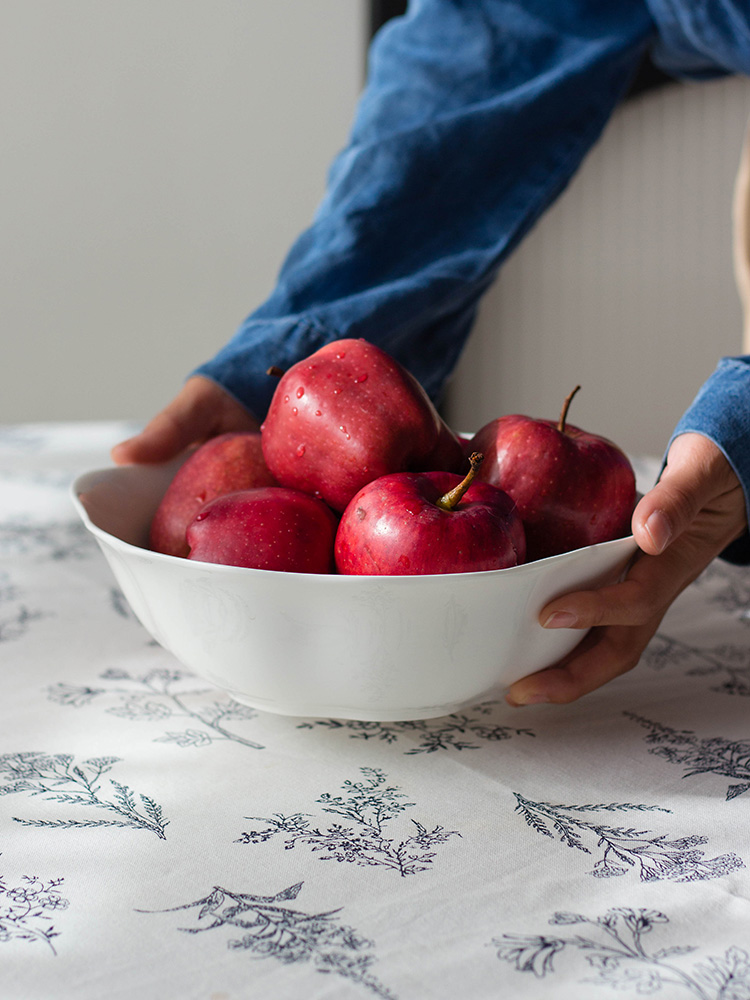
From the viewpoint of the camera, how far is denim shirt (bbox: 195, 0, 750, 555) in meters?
0.78

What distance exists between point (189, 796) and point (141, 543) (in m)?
0.20

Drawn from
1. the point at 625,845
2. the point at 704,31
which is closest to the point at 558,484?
the point at 625,845

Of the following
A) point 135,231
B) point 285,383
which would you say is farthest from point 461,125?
point 135,231

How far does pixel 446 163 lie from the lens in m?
0.84

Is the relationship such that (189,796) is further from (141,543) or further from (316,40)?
(316,40)

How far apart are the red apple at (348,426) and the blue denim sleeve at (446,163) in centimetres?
24

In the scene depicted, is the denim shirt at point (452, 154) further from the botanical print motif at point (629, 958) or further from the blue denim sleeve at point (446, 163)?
the botanical print motif at point (629, 958)

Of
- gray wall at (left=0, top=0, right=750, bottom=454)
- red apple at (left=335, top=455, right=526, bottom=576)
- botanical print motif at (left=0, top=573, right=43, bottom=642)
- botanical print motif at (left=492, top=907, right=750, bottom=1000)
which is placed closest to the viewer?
botanical print motif at (left=492, top=907, right=750, bottom=1000)

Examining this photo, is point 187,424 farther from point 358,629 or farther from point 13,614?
point 358,629

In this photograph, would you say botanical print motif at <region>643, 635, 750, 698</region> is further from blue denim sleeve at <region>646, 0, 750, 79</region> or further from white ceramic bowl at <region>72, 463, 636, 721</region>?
blue denim sleeve at <region>646, 0, 750, 79</region>

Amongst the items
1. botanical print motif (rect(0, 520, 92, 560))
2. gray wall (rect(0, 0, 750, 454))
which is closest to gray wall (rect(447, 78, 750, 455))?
gray wall (rect(0, 0, 750, 454))

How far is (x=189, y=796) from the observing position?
40cm

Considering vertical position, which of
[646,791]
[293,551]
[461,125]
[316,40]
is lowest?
[646,791]

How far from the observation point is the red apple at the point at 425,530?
40 centimetres
